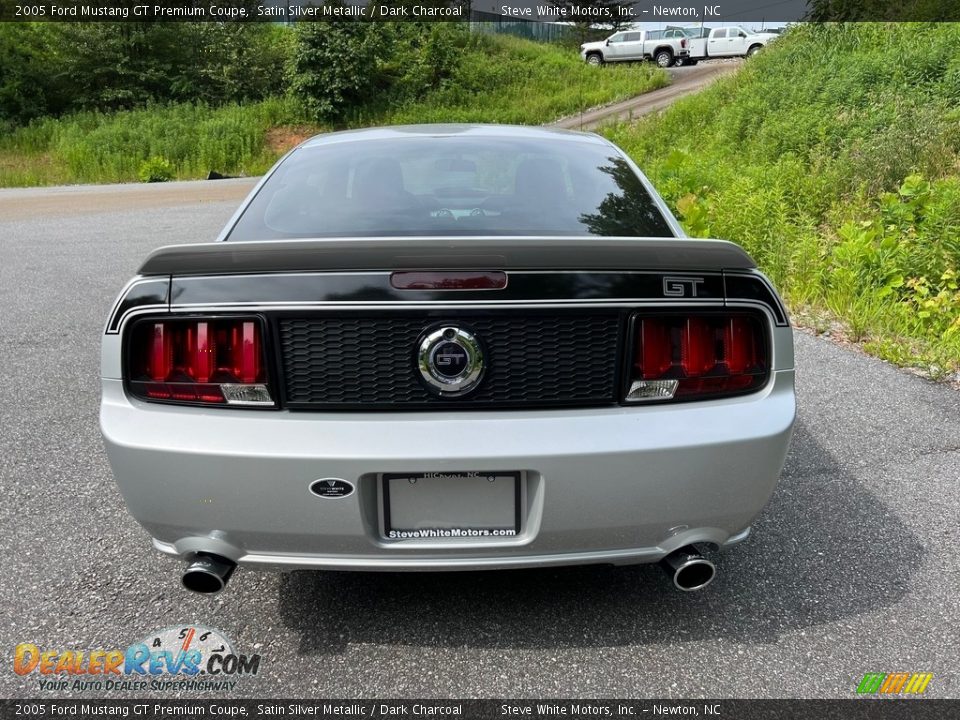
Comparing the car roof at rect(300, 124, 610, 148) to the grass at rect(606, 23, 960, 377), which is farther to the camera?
the grass at rect(606, 23, 960, 377)

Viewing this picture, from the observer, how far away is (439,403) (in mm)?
2031

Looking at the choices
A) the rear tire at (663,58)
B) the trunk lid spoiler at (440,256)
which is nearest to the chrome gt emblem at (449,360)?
the trunk lid spoiler at (440,256)

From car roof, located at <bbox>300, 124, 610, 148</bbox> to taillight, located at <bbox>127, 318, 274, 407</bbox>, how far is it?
151cm

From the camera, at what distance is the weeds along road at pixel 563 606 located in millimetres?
2207

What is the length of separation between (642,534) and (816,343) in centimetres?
400

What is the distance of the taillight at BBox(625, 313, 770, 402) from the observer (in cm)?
209

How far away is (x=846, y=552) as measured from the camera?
2871mm

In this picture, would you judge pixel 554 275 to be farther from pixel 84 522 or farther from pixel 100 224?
pixel 100 224

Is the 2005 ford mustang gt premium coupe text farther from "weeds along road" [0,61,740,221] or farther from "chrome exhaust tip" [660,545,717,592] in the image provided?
"weeds along road" [0,61,740,221]

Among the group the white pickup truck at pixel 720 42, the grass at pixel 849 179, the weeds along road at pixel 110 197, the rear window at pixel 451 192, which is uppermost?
the rear window at pixel 451 192

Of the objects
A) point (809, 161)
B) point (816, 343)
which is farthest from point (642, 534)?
point (809, 161)

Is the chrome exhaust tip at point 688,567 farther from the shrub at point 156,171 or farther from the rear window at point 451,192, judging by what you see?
the shrub at point 156,171

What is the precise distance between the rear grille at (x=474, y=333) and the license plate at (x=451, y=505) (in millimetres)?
191

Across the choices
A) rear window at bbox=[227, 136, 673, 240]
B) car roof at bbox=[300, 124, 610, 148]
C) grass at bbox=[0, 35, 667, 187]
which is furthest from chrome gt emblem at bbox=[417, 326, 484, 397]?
grass at bbox=[0, 35, 667, 187]
